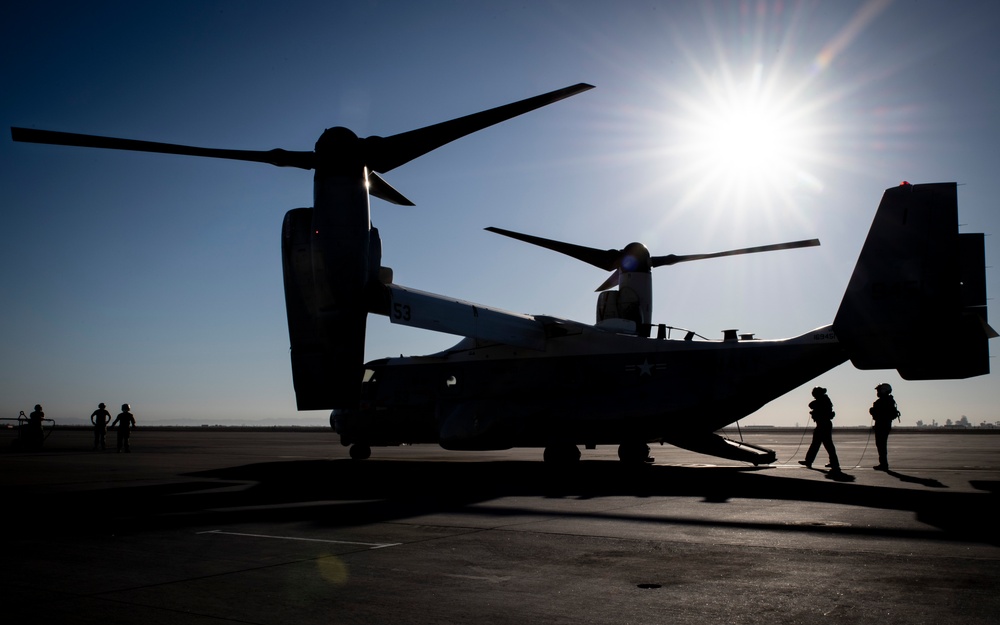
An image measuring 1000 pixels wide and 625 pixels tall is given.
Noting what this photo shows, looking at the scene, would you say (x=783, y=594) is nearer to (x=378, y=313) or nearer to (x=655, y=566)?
(x=655, y=566)

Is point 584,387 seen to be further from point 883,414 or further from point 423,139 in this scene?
point 423,139

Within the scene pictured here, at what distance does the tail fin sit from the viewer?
12609 millimetres

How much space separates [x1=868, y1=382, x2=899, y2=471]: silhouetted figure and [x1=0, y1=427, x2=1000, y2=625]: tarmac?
3655 millimetres

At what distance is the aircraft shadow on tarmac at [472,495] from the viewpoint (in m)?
8.94

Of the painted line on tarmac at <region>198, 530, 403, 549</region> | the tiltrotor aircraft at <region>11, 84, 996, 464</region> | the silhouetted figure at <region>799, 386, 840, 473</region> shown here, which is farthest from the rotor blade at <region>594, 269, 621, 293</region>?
the painted line on tarmac at <region>198, 530, 403, 549</region>

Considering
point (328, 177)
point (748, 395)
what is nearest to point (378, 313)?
point (328, 177)

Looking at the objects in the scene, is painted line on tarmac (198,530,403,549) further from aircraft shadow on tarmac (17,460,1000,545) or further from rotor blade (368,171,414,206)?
rotor blade (368,171,414,206)

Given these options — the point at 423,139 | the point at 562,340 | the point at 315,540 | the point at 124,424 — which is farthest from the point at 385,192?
the point at 124,424

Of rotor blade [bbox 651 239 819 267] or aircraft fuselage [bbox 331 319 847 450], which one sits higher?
rotor blade [bbox 651 239 819 267]

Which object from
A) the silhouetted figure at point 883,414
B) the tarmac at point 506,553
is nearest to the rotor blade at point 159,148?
the tarmac at point 506,553

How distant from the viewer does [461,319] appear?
17.1m

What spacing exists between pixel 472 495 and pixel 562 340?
25.7 feet

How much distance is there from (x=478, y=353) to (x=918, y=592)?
1556 cm

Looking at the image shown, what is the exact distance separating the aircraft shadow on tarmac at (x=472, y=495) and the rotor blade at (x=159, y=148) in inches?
236
